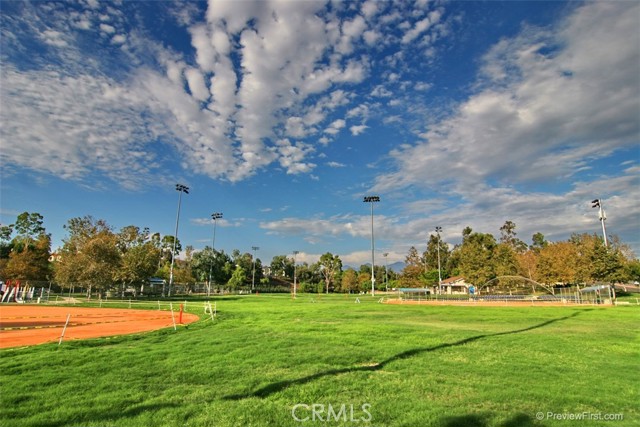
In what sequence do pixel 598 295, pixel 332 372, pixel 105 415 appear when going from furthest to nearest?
1. pixel 598 295
2. pixel 332 372
3. pixel 105 415

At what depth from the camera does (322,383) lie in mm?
8000

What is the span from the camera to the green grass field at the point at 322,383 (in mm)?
6121

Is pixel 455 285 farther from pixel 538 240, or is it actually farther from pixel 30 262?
pixel 30 262

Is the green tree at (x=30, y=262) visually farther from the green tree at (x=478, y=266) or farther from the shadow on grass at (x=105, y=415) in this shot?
the green tree at (x=478, y=266)

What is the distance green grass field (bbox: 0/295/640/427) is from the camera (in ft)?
20.1

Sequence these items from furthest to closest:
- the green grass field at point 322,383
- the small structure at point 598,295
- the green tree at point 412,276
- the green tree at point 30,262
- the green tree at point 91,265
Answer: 1. the green tree at point 412,276
2. the green tree at point 30,262
3. the green tree at point 91,265
4. the small structure at point 598,295
5. the green grass field at point 322,383

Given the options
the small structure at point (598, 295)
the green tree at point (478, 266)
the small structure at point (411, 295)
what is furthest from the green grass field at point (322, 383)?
the green tree at point (478, 266)

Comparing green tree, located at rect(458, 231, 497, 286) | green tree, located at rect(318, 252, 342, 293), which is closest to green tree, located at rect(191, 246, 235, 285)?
green tree, located at rect(318, 252, 342, 293)

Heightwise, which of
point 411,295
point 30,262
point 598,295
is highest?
point 30,262

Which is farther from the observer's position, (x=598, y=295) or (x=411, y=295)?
(x=411, y=295)

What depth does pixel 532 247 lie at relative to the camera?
113 metres

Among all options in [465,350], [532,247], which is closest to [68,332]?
[465,350]

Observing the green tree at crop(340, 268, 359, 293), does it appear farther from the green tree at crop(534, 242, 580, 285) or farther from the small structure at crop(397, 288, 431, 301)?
the green tree at crop(534, 242, 580, 285)

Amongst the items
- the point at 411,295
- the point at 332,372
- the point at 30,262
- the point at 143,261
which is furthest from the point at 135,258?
the point at 332,372
